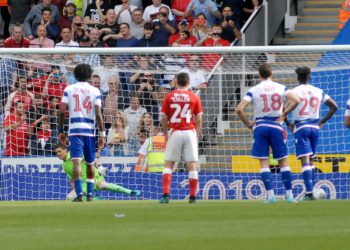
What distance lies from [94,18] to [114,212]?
12814 mm

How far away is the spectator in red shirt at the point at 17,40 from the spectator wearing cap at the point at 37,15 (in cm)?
109

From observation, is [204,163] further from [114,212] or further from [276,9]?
[114,212]

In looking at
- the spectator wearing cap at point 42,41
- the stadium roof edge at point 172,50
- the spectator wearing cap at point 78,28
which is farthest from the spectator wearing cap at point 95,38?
the stadium roof edge at point 172,50

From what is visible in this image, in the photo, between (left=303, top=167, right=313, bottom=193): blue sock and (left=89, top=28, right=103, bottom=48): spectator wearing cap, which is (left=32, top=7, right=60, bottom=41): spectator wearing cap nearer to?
(left=89, top=28, right=103, bottom=48): spectator wearing cap

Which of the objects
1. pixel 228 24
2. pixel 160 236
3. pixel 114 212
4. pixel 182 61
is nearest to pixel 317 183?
pixel 182 61

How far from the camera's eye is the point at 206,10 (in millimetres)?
28766

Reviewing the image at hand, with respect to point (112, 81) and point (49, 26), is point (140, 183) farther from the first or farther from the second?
point (49, 26)

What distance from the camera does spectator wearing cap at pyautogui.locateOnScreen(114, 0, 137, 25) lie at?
95.3 feet

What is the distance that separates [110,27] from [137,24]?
1.97ft

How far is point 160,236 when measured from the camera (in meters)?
13.9

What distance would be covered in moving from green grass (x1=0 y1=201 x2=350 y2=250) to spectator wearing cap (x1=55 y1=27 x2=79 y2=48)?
31.8 ft

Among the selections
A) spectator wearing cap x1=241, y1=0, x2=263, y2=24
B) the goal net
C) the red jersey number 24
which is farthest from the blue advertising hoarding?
spectator wearing cap x1=241, y1=0, x2=263, y2=24

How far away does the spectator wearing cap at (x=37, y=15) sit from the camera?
29.4m

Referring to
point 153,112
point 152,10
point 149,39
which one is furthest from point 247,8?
point 153,112
